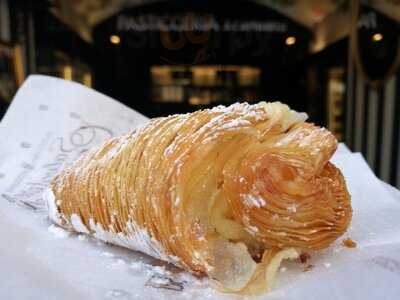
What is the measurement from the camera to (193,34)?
2613 millimetres

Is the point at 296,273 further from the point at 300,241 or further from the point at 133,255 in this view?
the point at 133,255

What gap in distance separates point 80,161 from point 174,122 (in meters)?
0.36

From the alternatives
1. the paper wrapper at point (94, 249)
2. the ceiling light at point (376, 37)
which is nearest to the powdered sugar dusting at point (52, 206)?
the paper wrapper at point (94, 249)

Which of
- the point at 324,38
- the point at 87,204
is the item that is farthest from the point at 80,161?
the point at 324,38

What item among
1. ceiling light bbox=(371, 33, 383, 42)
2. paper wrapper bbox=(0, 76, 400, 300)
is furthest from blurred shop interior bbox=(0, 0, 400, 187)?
paper wrapper bbox=(0, 76, 400, 300)

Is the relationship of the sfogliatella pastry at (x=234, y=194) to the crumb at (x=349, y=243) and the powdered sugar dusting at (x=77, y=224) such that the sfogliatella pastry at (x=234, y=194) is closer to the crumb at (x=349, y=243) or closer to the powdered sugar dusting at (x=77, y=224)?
the crumb at (x=349, y=243)

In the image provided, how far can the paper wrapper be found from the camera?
839 mm

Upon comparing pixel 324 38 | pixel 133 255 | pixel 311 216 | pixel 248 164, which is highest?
pixel 324 38

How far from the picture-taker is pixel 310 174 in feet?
3.07

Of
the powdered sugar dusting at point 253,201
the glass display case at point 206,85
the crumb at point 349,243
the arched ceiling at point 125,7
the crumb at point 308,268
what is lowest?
the crumb at point 308,268

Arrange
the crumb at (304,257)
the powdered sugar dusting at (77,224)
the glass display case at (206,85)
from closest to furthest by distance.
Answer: the crumb at (304,257) → the powdered sugar dusting at (77,224) → the glass display case at (206,85)

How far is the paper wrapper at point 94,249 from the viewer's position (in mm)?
839

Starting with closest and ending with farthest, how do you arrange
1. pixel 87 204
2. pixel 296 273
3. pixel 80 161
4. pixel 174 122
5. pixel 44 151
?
pixel 296 273, pixel 174 122, pixel 87 204, pixel 80 161, pixel 44 151

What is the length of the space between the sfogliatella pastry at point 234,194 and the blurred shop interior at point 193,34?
163 cm
